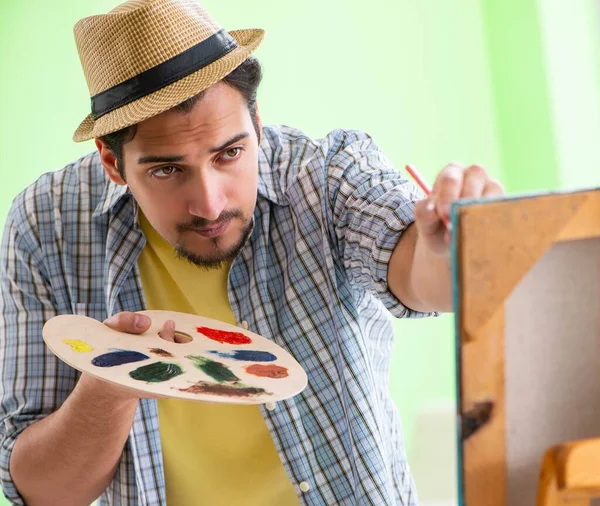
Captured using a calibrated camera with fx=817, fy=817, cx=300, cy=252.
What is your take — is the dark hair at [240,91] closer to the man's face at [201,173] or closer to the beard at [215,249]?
the man's face at [201,173]

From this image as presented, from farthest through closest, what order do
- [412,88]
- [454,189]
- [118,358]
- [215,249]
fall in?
[412,88] < [215,249] < [118,358] < [454,189]

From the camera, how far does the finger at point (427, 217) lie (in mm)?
997

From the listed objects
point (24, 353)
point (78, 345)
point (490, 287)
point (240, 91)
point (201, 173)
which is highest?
point (240, 91)

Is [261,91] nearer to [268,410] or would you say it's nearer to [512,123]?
[512,123]

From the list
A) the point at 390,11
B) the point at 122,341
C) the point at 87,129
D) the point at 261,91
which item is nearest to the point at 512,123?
the point at 390,11

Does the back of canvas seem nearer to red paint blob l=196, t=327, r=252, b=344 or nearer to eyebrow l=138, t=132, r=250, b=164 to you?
red paint blob l=196, t=327, r=252, b=344

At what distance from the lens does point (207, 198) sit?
1426mm

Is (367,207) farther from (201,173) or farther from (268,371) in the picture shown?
(268,371)

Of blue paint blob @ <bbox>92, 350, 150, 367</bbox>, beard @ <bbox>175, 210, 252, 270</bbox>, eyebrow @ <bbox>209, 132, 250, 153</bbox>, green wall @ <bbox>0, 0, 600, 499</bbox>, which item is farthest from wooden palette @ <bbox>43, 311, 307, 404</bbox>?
green wall @ <bbox>0, 0, 600, 499</bbox>

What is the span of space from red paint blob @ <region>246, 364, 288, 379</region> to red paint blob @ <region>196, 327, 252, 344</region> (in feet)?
0.39

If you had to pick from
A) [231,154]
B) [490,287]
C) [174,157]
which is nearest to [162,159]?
[174,157]

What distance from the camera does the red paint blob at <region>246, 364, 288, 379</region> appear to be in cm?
112

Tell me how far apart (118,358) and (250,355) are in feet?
→ 0.64

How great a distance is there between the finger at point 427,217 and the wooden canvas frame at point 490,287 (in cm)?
16
